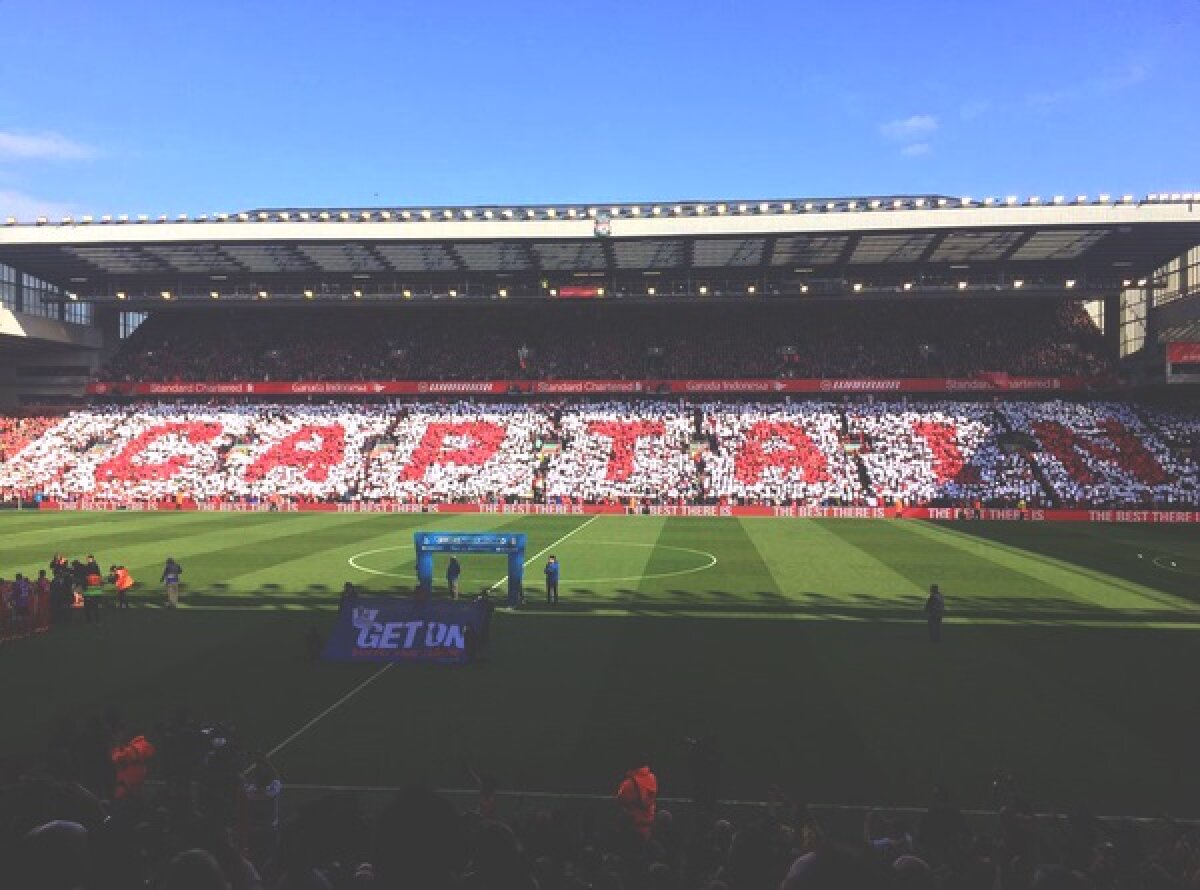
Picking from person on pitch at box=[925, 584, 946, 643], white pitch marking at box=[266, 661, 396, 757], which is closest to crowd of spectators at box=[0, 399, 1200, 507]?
person on pitch at box=[925, 584, 946, 643]

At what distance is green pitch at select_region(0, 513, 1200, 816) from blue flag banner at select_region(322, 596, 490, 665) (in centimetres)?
59

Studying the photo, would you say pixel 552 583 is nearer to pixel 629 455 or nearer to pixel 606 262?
pixel 629 455

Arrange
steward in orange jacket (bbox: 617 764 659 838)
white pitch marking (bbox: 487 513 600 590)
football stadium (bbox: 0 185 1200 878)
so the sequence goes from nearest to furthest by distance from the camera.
Result: steward in orange jacket (bbox: 617 764 659 838) → football stadium (bbox: 0 185 1200 878) → white pitch marking (bbox: 487 513 600 590)

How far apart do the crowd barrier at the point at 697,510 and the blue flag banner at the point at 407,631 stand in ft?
116

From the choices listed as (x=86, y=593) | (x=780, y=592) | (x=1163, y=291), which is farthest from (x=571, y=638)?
(x=1163, y=291)

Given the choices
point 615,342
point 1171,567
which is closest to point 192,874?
point 1171,567

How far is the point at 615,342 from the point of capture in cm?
7356

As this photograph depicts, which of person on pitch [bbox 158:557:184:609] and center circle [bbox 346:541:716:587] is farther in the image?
center circle [bbox 346:541:716:587]

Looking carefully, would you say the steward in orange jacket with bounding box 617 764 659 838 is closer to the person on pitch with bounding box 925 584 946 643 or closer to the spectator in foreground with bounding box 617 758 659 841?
the spectator in foreground with bounding box 617 758 659 841

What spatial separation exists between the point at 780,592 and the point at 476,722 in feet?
45.9

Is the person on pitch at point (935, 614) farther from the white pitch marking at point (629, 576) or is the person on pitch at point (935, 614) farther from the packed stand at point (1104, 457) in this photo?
the packed stand at point (1104, 457)

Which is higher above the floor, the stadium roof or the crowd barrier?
the stadium roof

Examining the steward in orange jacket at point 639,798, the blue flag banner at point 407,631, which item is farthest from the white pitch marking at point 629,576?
the steward in orange jacket at point 639,798

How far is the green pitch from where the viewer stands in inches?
484
